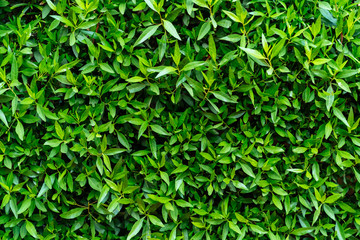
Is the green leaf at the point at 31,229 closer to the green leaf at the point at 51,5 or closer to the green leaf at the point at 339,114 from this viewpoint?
the green leaf at the point at 51,5

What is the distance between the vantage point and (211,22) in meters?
2.32

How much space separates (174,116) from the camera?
7.80ft

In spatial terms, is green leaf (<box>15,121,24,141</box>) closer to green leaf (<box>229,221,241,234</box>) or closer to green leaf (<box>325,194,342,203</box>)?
green leaf (<box>229,221,241,234</box>)

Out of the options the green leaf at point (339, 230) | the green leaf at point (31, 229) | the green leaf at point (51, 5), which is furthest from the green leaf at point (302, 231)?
the green leaf at point (51, 5)

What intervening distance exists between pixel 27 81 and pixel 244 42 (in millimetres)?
1328

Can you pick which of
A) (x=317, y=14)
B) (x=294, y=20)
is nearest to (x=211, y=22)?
(x=294, y=20)

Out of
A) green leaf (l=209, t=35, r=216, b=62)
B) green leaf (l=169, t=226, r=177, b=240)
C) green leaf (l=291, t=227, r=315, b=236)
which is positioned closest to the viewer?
green leaf (l=209, t=35, r=216, b=62)

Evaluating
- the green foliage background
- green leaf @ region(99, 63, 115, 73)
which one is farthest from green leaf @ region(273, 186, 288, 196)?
green leaf @ region(99, 63, 115, 73)

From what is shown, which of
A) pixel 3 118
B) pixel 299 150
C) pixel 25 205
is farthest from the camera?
pixel 299 150

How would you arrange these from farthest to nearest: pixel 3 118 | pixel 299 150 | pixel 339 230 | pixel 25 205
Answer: pixel 339 230, pixel 299 150, pixel 25 205, pixel 3 118

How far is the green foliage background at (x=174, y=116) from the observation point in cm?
225

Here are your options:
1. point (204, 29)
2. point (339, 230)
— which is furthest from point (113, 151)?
point (339, 230)

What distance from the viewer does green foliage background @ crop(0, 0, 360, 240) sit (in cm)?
225

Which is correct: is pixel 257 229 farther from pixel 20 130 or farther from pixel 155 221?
pixel 20 130
